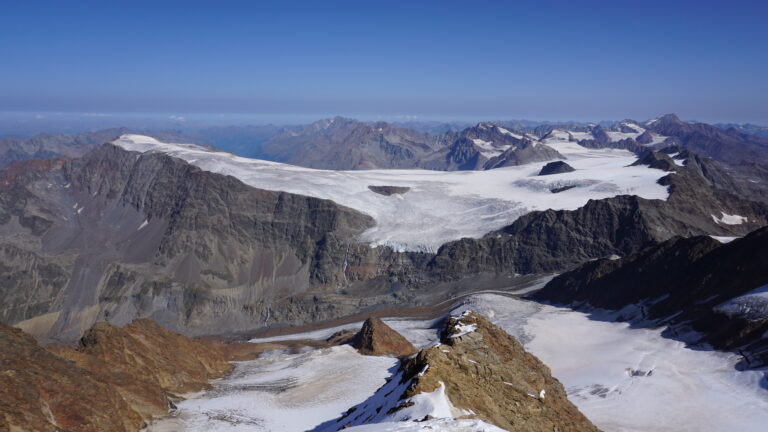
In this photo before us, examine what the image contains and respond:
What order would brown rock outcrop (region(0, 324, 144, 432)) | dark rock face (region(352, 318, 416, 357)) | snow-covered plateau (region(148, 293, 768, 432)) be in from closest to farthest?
brown rock outcrop (region(0, 324, 144, 432)) → snow-covered plateau (region(148, 293, 768, 432)) → dark rock face (region(352, 318, 416, 357))

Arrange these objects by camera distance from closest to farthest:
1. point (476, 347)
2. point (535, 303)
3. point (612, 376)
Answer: point (476, 347) < point (612, 376) < point (535, 303)

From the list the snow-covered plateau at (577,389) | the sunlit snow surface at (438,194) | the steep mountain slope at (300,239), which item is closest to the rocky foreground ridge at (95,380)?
the snow-covered plateau at (577,389)

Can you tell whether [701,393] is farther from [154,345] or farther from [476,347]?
[154,345]

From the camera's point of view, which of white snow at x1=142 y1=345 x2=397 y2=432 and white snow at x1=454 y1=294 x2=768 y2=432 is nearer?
white snow at x1=142 y1=345 x2=397 y2=432

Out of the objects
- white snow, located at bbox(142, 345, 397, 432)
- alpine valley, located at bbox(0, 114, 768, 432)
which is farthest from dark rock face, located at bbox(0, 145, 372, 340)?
white snow, located at bbox(142, 345, 397, 432)

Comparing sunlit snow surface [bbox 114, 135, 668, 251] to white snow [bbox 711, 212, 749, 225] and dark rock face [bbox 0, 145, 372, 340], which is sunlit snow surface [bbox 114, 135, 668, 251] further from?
white snow [bbox 711, 212, 749, 225]

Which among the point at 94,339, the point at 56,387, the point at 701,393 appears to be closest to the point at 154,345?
the point at 94,339
